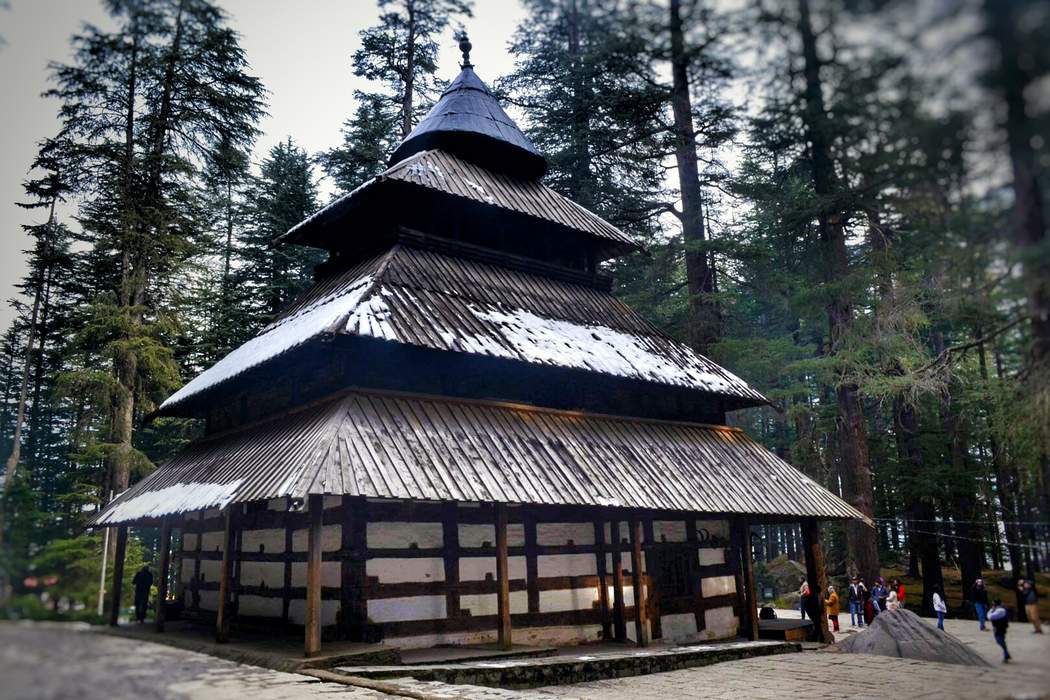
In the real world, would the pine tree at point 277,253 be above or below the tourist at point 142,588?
above

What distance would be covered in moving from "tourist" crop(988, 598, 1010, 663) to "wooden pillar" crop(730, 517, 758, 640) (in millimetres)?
12340

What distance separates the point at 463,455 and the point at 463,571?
A: 225 centimetres

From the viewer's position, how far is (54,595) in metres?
2.38

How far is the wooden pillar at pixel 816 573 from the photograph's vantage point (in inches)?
597

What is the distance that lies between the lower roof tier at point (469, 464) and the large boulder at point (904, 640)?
2.44m

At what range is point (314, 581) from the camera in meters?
9.33

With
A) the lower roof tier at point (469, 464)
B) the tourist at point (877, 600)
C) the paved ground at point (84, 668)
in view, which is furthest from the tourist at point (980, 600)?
the tourist at point (877, 600)

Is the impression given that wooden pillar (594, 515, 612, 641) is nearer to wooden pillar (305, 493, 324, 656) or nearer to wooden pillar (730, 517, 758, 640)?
wooden pillar (730, 517, 758, 640)

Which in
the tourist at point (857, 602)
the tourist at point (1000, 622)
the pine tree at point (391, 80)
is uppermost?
the pine tree at point (391, 80)

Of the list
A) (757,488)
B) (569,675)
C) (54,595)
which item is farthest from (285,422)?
(54,595)

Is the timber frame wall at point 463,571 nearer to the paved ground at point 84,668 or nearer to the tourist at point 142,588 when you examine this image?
the tourist at point 142,588

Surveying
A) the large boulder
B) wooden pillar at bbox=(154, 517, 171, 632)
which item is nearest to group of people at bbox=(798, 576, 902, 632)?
the large boulder

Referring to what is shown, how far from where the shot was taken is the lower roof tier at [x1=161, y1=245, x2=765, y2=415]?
1189 centimetres

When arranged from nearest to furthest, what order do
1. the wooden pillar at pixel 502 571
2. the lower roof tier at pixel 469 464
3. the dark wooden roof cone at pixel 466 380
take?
the lower roof tier at pixel 469 464 → the dark wooden roof cone at pixel 466 380 → the wooden pillar at pixel 502 571
